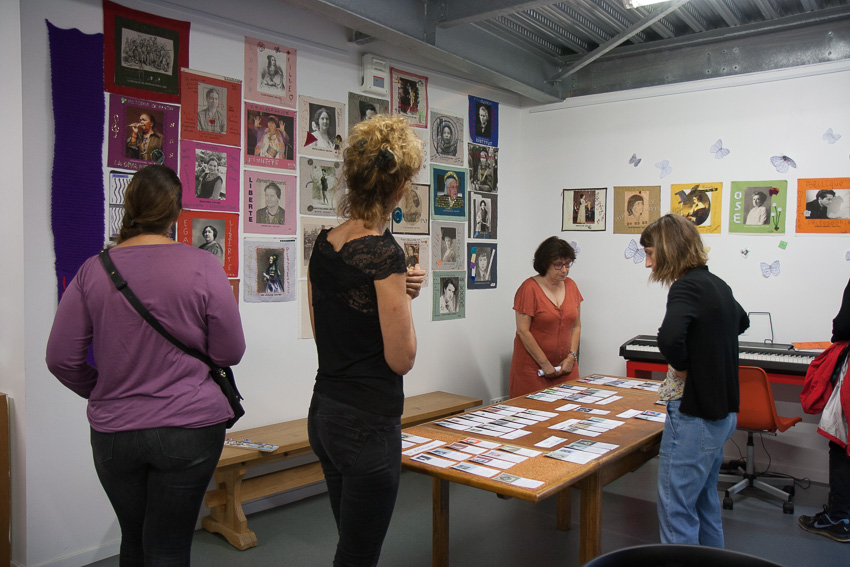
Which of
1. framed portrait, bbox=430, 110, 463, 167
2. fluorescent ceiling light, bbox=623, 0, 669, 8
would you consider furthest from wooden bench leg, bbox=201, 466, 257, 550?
fluorescent ceiling light, bbox=623, 0, 669, 8

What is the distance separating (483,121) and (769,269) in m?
2.52

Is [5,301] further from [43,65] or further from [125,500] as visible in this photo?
[125,500]

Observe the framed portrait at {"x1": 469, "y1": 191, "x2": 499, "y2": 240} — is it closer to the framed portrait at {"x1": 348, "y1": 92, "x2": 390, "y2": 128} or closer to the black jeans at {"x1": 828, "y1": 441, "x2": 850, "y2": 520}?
the framed portrait at {"x1": 348, "y1": 92, "x2": 390, "y2": 128}

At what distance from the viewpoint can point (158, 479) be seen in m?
1.93

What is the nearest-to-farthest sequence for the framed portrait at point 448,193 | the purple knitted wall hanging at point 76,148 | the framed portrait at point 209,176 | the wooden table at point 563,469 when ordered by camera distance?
the wooden table at point 563,469 < the purple knitted wall hanging at point 76,148 < the framed portrait at point 209,176 < the framed portrait at point 448,193

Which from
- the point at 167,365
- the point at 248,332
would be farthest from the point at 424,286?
the point at 167,365

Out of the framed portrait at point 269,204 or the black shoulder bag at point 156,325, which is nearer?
the black shoulder bag at point 156,325

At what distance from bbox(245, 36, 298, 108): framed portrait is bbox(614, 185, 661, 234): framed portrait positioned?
9.40 feet

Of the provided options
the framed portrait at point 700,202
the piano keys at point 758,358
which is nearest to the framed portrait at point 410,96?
the framed portrait at point 700,202

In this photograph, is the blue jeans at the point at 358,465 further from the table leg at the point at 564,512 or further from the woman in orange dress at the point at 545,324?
the woman in orange dress at the point at 545,324

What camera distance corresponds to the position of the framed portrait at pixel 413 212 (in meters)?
4.95

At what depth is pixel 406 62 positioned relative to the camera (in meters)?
4.93

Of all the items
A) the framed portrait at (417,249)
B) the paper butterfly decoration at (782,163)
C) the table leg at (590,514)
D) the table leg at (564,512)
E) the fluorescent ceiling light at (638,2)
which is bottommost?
the table leg at (564,512)

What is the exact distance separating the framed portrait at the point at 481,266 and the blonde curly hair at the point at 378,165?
12.3 feet
